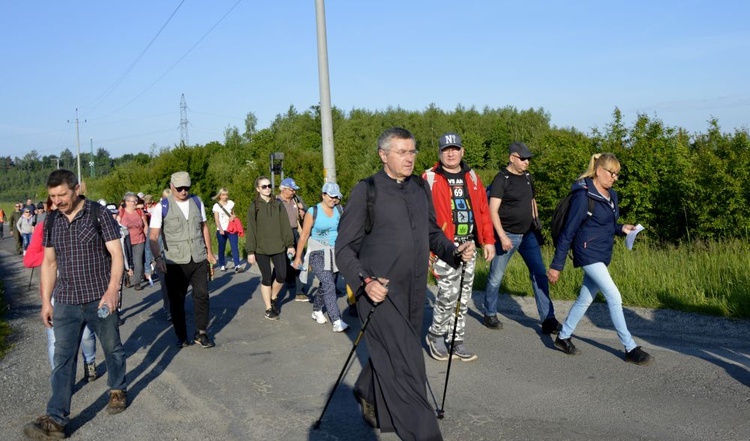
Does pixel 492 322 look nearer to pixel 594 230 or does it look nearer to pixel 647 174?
pixel 594 230

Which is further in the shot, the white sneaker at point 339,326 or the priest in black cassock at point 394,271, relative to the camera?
the white sneaker at point 339,326

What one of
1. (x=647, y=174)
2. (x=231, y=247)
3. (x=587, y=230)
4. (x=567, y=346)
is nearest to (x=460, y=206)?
(x=587, y=230)

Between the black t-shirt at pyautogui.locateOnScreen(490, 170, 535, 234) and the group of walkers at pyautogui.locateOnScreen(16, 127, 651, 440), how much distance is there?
1 cm

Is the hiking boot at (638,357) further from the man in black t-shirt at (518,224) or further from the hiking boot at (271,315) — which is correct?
the hiking boot at (271,315)

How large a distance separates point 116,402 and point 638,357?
14.5ft

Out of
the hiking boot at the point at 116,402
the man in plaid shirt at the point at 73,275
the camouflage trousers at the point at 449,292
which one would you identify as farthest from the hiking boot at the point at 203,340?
the camouflage trousers at the point at 449,292

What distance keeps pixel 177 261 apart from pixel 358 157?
6261 centimetres

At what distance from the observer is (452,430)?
4.89m

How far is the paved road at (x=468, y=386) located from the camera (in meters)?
4.94

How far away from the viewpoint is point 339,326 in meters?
8.33

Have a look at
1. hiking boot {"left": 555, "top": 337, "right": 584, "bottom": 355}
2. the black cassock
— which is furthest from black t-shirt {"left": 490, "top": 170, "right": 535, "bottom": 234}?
the black cassock

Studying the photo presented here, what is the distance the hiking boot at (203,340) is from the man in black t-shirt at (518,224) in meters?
3.20

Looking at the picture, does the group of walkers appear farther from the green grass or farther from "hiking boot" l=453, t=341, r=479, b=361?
the green grass

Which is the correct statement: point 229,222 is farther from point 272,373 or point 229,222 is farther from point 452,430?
point 452,430
